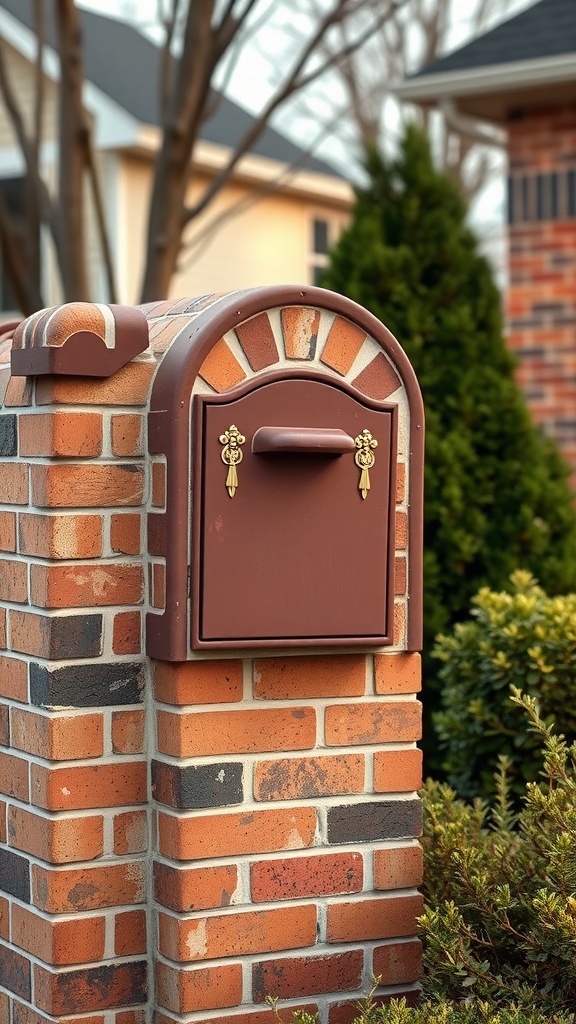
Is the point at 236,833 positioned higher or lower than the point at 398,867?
higher

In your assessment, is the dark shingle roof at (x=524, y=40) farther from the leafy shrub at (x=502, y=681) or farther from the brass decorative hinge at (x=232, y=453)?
the brass decorative hinge at (x=232, y=453)

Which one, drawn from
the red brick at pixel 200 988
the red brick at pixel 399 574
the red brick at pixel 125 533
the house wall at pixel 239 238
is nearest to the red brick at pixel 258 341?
the red brick at pixel 125 533

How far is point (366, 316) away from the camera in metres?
2.36

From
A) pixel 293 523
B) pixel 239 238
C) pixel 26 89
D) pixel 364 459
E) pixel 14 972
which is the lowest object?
pixel 14 972

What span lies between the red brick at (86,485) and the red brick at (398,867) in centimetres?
80

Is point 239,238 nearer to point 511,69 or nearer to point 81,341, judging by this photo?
point 511,69

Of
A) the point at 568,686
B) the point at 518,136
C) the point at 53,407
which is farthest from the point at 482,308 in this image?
the point at 518,136

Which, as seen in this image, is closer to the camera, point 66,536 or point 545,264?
point 66,536

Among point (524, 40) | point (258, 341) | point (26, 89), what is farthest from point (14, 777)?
point (26, 89)

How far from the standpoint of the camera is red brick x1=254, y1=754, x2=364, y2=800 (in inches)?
89.7

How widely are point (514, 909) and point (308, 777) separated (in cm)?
45

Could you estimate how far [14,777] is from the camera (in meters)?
2.35

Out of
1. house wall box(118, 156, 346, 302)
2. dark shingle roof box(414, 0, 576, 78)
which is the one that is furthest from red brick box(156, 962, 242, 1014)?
house wall box(118, 156, 346, 302)

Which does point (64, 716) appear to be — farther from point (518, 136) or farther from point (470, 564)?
point (518, 136)
